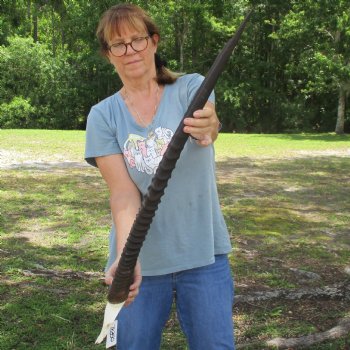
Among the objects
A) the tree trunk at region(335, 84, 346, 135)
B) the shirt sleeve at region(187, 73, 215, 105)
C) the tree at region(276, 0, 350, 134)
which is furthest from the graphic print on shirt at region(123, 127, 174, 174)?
the tree trunk at region(335, 84, 346, 135)

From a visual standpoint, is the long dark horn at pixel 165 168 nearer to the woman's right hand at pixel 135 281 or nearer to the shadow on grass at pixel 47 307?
the woman's right hand at pixel 135 281

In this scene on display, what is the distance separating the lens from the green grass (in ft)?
12.7

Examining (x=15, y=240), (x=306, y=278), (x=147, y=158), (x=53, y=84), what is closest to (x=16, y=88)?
(x=53, y=84)

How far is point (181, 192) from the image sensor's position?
2.16m

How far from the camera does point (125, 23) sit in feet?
7.08

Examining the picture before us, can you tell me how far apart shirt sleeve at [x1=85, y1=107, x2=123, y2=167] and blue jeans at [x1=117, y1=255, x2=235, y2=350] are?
53 centimetres

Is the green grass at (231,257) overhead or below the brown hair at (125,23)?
below

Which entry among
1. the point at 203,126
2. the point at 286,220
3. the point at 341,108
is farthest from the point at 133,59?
the point at 341,108

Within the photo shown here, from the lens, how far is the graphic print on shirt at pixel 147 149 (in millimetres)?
2137

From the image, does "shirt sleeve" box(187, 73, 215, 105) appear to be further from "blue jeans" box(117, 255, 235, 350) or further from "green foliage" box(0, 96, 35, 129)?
"green foliage" box(0, 96, 35, 129)

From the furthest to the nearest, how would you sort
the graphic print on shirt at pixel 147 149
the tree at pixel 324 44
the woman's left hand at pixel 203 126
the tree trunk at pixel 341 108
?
the tree trunk at pixel 341 108
the tree at pixel 324 44
the graphic print on shirt at pixel 147 149
the woman's left hand at pixel 203 126

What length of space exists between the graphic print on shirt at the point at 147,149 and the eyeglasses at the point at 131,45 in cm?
32

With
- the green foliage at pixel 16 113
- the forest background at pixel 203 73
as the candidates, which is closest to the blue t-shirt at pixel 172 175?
the forest background at pixel 203 73

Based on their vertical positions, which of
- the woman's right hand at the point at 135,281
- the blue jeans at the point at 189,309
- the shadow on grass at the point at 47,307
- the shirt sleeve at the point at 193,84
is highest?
the shirt sleeve at the point at 193,84
